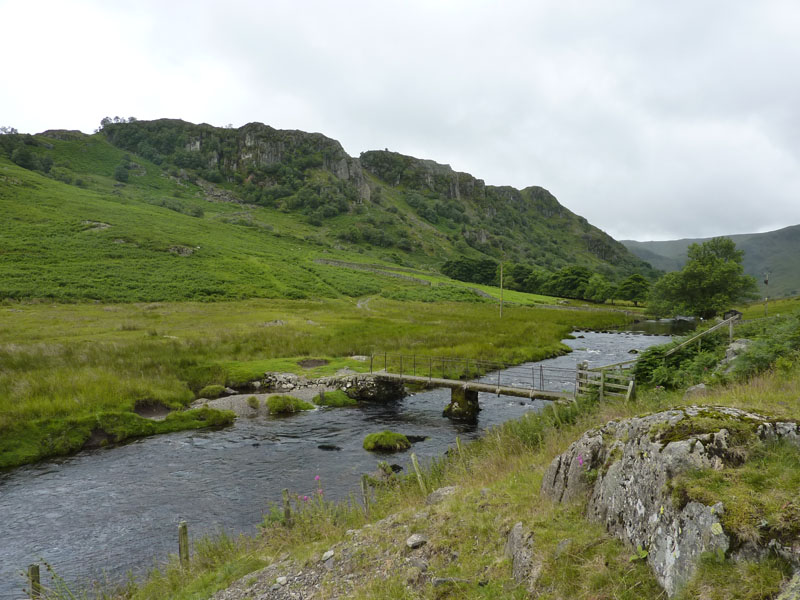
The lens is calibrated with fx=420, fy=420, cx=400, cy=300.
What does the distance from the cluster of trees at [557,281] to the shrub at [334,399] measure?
11028 cm

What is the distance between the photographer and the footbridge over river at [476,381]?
2034 cm

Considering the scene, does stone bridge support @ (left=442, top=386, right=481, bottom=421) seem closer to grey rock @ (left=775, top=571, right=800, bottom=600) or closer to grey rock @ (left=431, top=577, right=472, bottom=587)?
grey rock @ (left=431, top=577, right=472, bottom=587)

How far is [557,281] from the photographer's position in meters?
131

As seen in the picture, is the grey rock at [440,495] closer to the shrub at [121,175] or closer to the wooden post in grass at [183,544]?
the wooden post in grass at [183,544]

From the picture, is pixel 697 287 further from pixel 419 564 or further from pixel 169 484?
pixel 419 564

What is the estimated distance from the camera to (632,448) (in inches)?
239

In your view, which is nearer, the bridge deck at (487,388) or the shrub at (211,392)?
the bridge deck at (487,388)

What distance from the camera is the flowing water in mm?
11750

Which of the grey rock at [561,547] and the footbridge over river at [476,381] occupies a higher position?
the grey rock at [561,547]

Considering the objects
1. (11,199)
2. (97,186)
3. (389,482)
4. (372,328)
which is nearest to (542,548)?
(389,482)

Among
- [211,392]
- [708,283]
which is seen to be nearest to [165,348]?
[211,392]

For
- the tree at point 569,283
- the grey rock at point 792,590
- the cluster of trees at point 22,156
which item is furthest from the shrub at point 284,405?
the cluster of trees at point 22,156

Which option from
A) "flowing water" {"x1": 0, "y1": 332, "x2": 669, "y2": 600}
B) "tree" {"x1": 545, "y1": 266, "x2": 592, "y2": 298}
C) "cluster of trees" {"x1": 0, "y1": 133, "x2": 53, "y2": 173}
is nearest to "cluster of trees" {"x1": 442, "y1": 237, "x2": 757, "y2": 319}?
"tree" {"x1": 545, "y1": 266, "x2": 592, "y2": 298}

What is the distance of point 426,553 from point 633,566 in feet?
11.2
